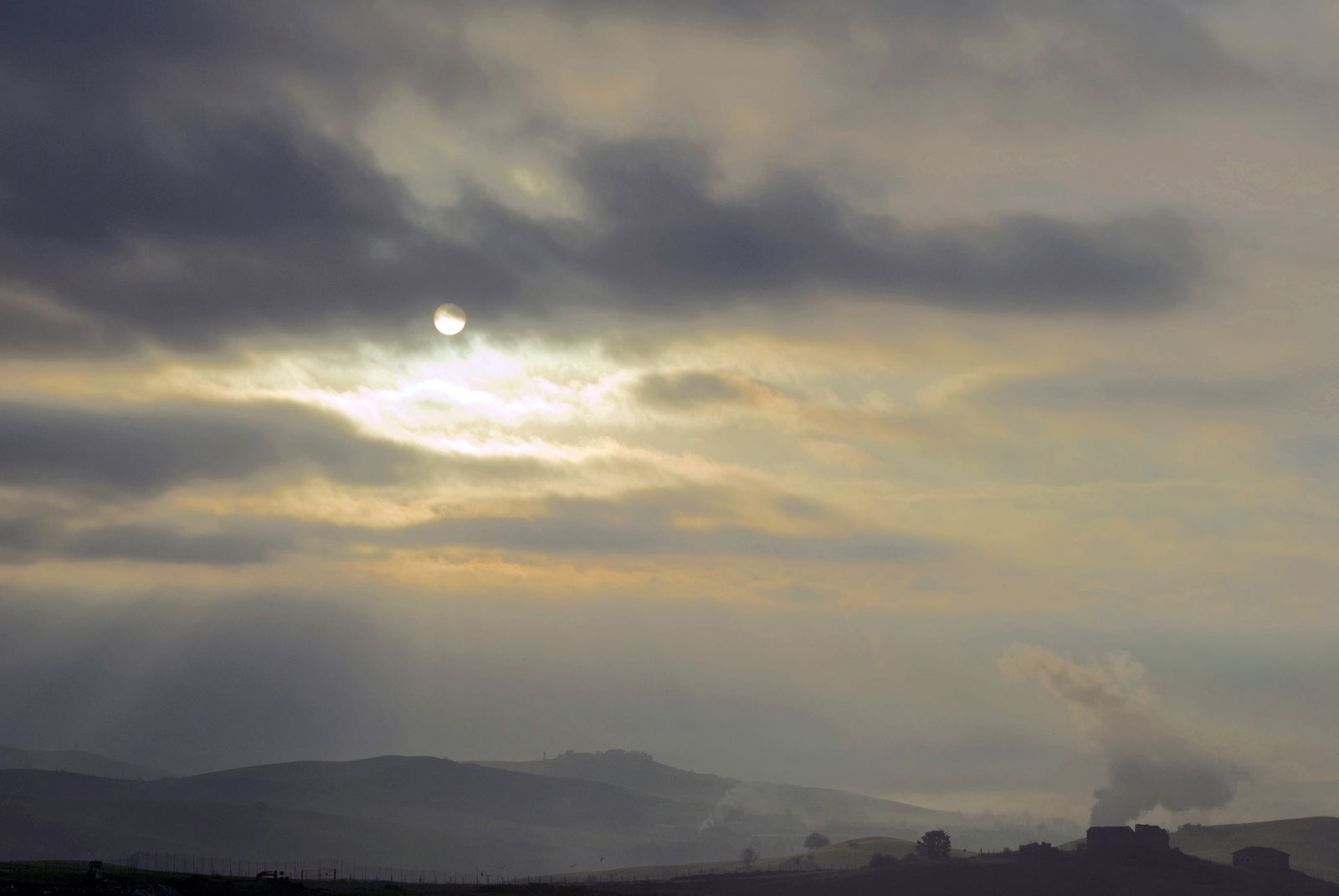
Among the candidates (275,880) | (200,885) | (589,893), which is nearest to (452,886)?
(589,893)

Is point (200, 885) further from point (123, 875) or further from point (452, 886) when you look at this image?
point (452, 886)

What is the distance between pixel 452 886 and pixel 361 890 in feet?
114

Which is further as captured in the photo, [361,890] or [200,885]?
[361,890]

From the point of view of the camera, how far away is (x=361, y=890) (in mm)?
160250

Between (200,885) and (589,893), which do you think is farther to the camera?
(589,893)

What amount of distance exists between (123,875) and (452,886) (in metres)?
58.5

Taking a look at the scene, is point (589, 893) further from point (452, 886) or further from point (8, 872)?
point (8, 872)

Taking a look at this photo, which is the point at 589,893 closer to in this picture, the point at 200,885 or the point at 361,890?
the point at 361,890

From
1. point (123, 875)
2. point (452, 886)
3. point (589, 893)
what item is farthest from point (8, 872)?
point (589, 893)

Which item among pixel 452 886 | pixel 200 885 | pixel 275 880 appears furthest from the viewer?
pixel 452 886

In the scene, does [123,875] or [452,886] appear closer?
[123,875]

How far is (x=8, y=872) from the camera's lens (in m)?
143

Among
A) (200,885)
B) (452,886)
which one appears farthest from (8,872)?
(452,886)

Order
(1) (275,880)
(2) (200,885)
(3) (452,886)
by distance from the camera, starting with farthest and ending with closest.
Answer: (3) (452,886) < (1) (275,880) < (2) (200,885)
